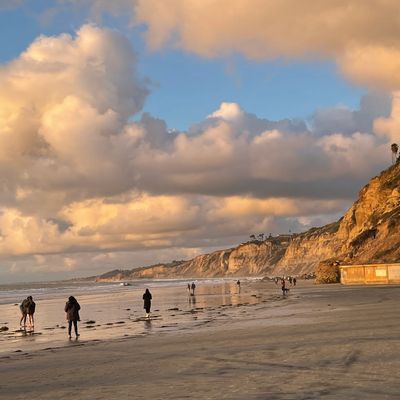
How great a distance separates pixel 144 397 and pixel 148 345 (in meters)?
10.2

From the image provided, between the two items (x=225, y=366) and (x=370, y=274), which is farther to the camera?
(x=370, y=274)

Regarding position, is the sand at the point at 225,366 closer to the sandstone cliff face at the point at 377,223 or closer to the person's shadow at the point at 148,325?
the person's shadow at the point at 148,325

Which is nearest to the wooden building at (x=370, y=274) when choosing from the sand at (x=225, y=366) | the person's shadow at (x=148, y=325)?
the person's shadow at (x=148, y=325)

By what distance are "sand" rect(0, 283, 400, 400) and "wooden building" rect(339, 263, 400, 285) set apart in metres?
47.6

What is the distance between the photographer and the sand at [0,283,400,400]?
448 inches

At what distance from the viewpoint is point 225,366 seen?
48.3 ft

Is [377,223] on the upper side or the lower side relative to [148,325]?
upper

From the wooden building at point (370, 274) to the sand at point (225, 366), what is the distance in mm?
47603

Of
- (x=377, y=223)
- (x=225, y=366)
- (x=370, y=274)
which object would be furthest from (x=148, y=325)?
(x=377, y=223)

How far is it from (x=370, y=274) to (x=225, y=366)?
62328mm

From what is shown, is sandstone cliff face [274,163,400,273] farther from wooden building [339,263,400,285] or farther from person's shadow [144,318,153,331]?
person's shadow [144,318,153,331]

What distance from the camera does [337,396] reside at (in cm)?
1016

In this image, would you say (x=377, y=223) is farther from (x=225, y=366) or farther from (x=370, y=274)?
(x=225, y=366)

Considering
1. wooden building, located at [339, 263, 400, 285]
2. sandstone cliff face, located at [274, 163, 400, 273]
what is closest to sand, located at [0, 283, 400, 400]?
wooden building, located at [339, 263, 400, 285]
